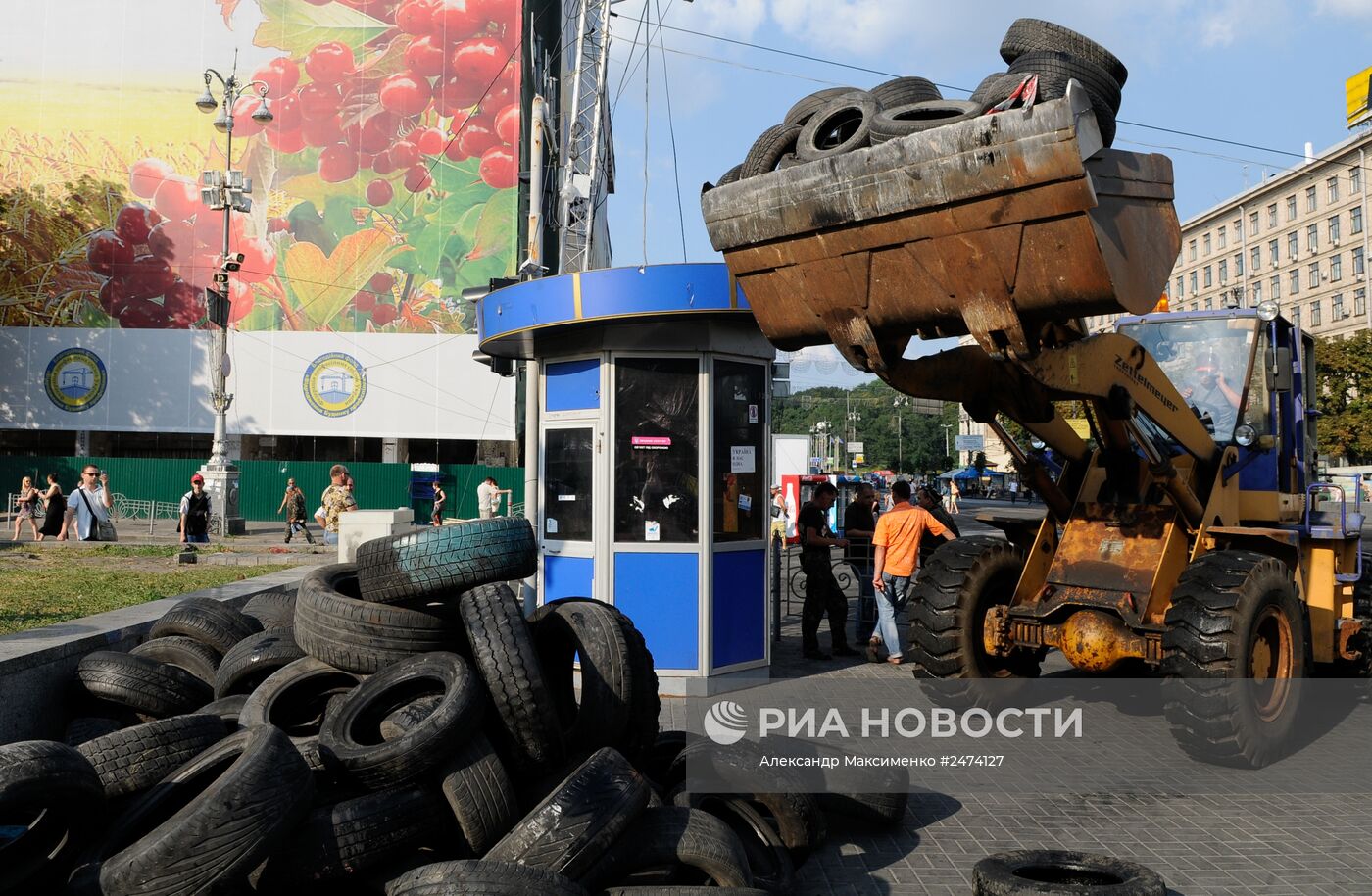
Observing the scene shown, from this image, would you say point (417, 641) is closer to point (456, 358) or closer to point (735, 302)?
point (735, 302)

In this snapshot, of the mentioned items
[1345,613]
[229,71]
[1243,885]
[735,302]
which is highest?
[229,71]

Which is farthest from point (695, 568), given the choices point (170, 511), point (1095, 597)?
point (170, 511)

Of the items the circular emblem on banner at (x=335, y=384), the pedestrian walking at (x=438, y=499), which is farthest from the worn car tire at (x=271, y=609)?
the circular emblem on banner at (x=335, y=384)

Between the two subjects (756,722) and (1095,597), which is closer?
(1095,597)

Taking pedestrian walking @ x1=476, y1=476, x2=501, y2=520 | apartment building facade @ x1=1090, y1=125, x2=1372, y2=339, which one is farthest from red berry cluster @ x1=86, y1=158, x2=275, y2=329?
apartment building facade @ x1=1090, y1=125, x2=1372, y2=339

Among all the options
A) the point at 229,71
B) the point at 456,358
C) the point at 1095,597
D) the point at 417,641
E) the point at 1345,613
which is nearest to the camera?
the point at 417,641

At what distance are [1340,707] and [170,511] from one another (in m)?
35.8

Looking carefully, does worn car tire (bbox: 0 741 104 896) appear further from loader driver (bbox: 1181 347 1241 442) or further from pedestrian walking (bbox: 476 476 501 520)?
pedestrian walking (bbox: 476 476 501 520)

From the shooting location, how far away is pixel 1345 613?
30.1ft

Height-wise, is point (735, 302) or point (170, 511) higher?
point (735, 302)

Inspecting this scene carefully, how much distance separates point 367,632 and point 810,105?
157 inches

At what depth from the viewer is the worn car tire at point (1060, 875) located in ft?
14.6

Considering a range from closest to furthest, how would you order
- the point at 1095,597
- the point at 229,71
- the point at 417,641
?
the point at 417,641 < the point at 1095,597 < the point at 229,71

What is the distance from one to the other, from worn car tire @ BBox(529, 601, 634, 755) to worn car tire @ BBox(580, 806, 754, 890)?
111 cm
